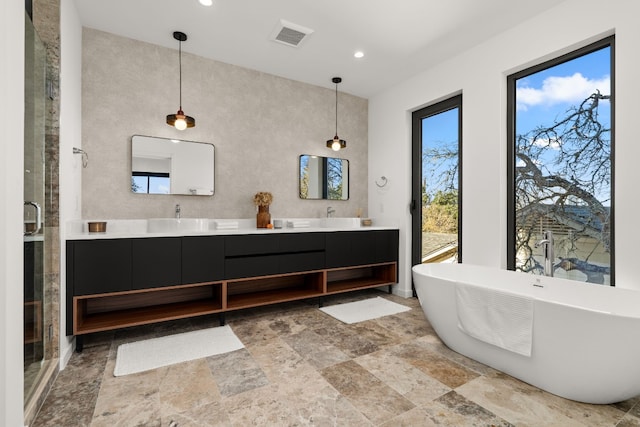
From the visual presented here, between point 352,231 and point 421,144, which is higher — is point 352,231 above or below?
below

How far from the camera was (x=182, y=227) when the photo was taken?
2.90m

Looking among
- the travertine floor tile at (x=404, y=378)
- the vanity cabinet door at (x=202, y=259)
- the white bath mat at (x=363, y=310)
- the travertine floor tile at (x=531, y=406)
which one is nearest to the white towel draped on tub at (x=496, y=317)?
the travertine floor tile at (x=531, y=406)

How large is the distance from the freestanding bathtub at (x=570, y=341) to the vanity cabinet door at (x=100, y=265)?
229 cm

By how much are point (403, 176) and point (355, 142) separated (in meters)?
0.89

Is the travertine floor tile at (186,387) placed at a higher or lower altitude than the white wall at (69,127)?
lower

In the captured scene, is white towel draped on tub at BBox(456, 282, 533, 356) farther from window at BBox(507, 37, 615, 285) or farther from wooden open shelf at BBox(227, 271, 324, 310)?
wooden open shelf at BBox(227, 271, 324, 310)

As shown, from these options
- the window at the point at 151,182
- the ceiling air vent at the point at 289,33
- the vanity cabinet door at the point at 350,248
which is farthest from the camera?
the vanity cabinet door at the point at 350,248

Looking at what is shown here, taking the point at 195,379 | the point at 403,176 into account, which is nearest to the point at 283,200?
the point at 403,176

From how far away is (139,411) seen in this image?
1618 millimetres

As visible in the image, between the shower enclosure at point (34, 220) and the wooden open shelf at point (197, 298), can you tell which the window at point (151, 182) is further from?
the shower enclosure at point (34, 220)

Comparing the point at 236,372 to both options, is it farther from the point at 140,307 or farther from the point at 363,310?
the point at 363,310

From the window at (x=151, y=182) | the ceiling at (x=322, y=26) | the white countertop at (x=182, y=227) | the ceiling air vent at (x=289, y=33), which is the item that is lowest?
the white countertop at (x=182, y=227)

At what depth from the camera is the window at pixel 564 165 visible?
238 cm

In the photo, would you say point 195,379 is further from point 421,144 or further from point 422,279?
point 421,144
